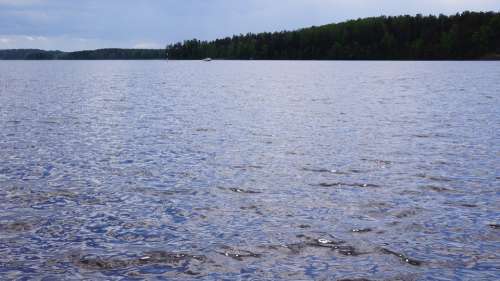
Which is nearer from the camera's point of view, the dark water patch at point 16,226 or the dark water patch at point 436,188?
the dark water patch at point 16,226

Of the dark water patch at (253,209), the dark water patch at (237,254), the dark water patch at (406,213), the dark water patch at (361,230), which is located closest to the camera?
the dark water patch at (237,254)

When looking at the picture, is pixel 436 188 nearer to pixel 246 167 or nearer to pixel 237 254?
pixel 246 167

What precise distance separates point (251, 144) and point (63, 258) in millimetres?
16093

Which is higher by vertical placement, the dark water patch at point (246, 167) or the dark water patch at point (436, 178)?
the dark water patch at point (436, 178)

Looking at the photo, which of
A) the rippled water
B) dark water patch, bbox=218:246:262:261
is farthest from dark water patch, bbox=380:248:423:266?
dark water patch, bbox=218:246:262:261

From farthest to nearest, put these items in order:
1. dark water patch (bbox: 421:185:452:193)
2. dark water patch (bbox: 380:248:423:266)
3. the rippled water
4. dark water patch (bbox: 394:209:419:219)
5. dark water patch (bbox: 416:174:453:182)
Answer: dark water patch (bbox: 416:174:453:182) → dark water patch (bbox: 421:185:452:193) → dark water patch (bbox: 394:209:419:219) → dark water patch (bbox: 380:248:423:266) → the rippled water

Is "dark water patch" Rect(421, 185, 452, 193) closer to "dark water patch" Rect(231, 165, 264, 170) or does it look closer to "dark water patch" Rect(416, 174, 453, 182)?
"dark water patch" Rect(416, 174, 453, 182)

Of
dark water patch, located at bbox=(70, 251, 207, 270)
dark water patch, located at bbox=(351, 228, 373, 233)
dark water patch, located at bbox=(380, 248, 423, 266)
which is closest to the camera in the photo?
dark water patch, located at bbox=(70, 251, 207, 270)

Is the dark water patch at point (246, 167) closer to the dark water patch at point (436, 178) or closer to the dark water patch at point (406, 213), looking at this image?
the dark water patch at point (436, 178)

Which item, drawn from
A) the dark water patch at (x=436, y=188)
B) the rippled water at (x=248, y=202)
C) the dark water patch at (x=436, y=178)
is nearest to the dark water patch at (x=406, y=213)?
the rippled water at (x=248, y=202)

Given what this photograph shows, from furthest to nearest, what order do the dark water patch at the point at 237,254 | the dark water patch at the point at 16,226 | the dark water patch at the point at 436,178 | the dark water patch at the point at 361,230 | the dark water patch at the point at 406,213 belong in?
1. the dark water patch at the point at 436,178
2. the dark water patch at the point at 406,213
3. the dark water patch at the point at 361,230
4. the dark water patch at the point at 16,226
5. the dark water patch at the point at 237,254

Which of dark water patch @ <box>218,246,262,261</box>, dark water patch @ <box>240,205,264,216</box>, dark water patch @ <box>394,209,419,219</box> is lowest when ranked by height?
dark water patch @ <box>218,246,262,261</box>

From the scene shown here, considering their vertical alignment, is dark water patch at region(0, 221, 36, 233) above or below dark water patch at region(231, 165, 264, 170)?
below

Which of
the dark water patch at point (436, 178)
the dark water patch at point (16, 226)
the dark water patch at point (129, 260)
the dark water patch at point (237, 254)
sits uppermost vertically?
the dark water patch at point (436, 178)
